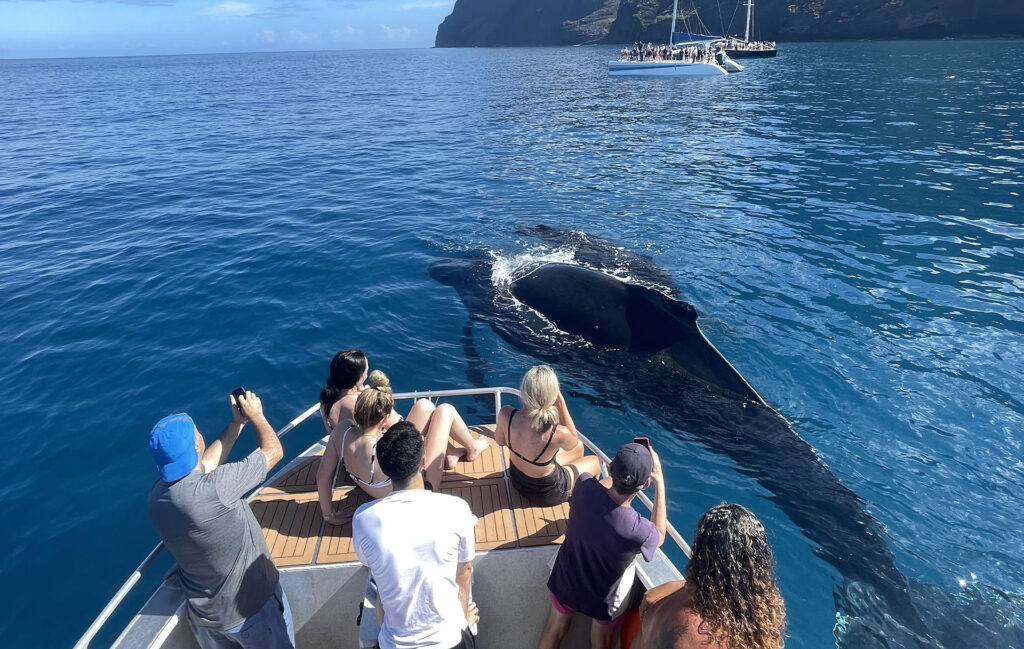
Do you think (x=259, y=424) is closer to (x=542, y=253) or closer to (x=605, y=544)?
(x=605, y=544)

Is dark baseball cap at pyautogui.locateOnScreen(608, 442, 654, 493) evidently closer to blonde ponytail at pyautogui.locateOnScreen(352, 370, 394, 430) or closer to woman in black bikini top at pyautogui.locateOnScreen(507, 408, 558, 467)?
woman in black bikini top at pyautogui.locateOnScreen(507, 408, 558, 467)

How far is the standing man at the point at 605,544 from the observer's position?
13.0ft

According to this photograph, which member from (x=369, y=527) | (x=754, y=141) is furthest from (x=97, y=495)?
(x=754, y=141)

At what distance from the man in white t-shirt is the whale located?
4.95 meters

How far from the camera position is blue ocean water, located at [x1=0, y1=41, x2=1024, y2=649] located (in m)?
7.46

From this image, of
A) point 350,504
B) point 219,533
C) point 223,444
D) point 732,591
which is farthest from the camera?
point 350,504

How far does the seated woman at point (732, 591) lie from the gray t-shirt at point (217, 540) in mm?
2975

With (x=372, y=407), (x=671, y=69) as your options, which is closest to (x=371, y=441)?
(x=372, y=407)

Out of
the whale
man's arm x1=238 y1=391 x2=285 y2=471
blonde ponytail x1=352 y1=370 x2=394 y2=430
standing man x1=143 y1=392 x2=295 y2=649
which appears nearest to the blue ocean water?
the whale

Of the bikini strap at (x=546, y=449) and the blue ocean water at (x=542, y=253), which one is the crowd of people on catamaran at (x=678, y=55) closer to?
the blue ocean water at (x=542, y=253)

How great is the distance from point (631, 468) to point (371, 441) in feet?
8.12

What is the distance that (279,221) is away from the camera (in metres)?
19.6

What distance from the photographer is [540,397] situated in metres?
5.08

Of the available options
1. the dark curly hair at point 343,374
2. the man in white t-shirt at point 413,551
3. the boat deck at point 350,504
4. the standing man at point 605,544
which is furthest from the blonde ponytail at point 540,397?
the dark curly hair at point 343,374
